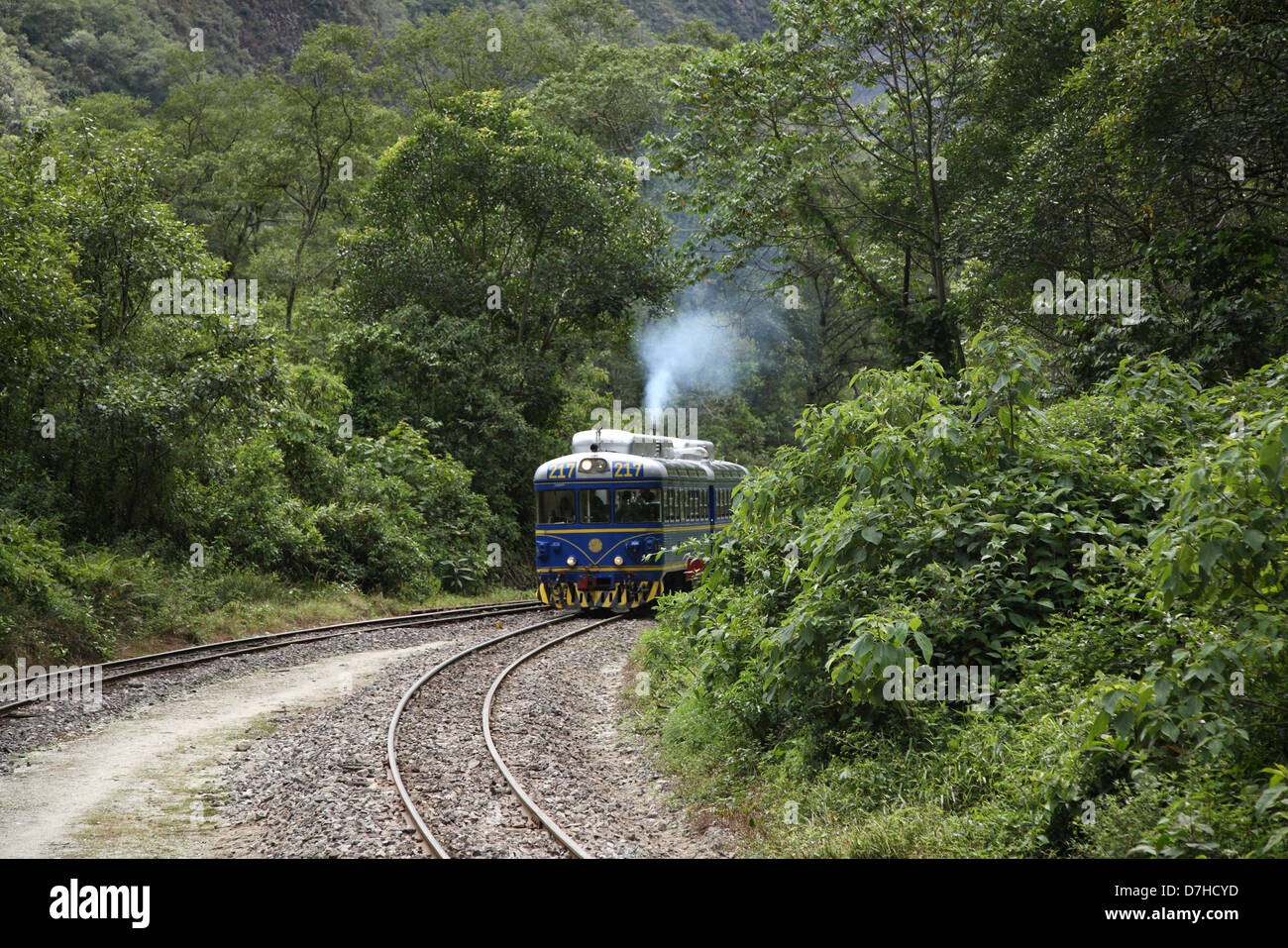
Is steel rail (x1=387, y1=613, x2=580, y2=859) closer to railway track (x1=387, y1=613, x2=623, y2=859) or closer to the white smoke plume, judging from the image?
railway track (x1=387, y1=613, x2=623, y2=859)

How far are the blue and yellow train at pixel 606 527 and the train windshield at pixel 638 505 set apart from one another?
2cm

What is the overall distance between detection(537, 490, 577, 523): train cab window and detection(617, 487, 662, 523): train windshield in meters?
0.93

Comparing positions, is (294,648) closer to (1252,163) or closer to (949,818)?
(949,818)

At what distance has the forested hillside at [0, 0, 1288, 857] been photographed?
20.0ft

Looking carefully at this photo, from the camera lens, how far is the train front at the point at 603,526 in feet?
62.1

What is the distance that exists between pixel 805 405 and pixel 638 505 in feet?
12.3

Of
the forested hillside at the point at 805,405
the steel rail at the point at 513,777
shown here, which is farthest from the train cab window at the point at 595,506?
the forested hillside at the point at 805,405

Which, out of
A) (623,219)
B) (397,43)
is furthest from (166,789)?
(397,43)

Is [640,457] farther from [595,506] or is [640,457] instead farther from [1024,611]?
[1024,611]

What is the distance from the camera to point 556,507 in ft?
63.4

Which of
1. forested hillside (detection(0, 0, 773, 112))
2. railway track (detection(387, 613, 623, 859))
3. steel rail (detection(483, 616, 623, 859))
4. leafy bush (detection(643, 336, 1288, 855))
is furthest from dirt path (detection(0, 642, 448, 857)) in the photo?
forested hillside (detection(0, 0, 773, 112))

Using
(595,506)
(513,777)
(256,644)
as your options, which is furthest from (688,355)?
(513,777)

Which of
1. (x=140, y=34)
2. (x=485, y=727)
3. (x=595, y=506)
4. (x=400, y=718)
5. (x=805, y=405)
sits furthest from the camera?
(x=140, y=34)
